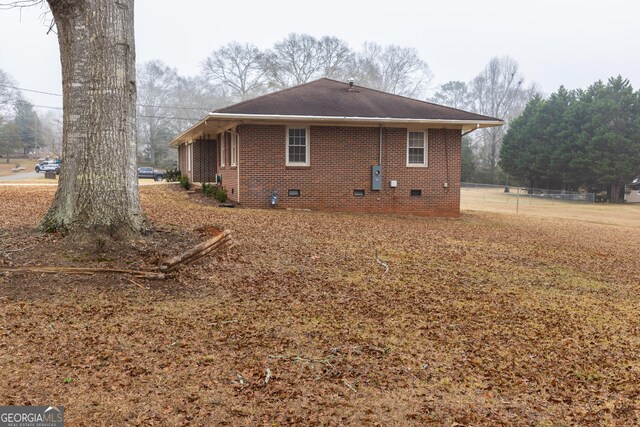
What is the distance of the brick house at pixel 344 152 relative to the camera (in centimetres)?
1720

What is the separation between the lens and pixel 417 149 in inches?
731

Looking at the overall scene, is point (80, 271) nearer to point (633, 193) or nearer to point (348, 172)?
point (348, 172)

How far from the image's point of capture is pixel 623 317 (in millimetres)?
6508

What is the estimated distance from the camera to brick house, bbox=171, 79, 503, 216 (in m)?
17.2

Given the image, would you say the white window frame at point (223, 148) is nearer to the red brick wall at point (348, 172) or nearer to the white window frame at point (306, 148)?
the red brick wall at point (348, 172)

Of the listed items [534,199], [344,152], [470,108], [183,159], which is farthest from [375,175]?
[470,108]

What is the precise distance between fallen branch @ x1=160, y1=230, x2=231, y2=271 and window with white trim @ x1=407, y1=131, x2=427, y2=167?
438 inches

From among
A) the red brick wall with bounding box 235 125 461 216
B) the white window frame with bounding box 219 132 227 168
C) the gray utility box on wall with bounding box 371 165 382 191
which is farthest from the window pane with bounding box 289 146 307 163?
the white window frame with bounding box 219 132 227 168

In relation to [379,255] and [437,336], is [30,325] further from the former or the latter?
[379,255]

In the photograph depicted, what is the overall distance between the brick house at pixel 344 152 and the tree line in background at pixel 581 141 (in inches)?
1135

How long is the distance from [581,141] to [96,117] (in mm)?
43613

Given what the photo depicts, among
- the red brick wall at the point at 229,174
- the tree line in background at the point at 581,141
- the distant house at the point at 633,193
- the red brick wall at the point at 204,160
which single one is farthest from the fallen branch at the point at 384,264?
the distant house at the point at 633,193

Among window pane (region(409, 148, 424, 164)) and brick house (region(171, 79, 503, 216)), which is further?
window pane (region(409, 148, 424, 164))

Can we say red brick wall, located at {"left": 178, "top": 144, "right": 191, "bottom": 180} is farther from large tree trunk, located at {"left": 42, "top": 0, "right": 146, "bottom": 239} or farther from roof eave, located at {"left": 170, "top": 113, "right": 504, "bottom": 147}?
large tree trunk, located at {"left": 42, "top": 0, "right": 146, "bottom": 239}
